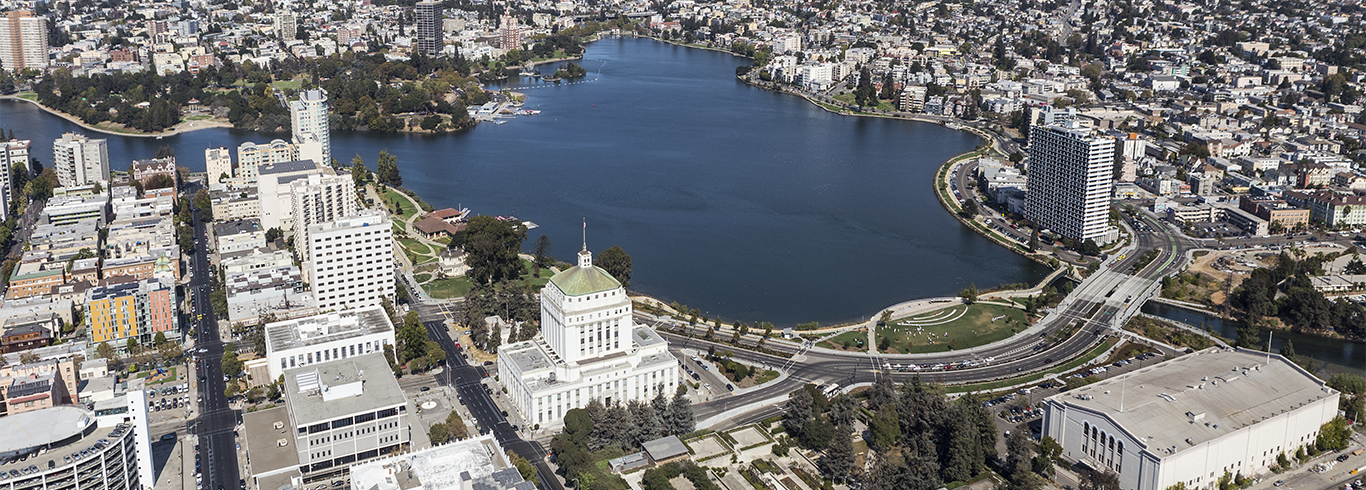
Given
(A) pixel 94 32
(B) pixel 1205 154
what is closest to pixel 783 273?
(B) pixel 1205 154

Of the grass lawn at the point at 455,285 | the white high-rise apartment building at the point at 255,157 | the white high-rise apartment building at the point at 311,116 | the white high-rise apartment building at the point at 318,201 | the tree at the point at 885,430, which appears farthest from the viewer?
the white high-rise apartment building at the point at 311,116

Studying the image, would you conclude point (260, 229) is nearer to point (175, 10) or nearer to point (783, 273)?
point (783, 273)

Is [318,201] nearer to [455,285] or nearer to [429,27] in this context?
[455,285]

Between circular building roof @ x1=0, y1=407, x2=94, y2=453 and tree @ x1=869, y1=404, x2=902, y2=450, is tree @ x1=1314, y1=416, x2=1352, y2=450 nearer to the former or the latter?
tree @ x1=869, y1=404, x2=902, y2=450

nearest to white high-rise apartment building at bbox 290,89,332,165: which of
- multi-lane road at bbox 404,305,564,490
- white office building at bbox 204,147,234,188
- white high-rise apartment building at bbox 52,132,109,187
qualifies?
white office building at bbox 204,147,234,188

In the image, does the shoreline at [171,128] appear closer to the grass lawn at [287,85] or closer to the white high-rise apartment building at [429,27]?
the grass lawn at [287,85]

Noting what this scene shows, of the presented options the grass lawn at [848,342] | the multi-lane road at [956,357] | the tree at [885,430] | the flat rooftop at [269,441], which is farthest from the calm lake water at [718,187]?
the flat rooftop at [269,441]
